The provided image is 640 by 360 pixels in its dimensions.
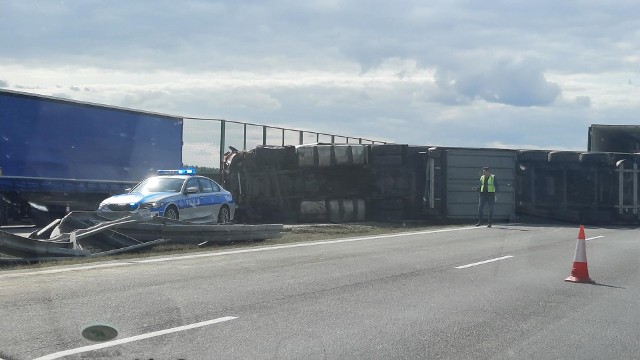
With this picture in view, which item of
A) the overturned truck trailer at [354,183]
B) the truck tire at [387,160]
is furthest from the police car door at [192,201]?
the truck tire at [387,160]

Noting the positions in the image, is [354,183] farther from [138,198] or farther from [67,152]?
[138,198]

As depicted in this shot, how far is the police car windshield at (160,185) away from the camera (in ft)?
67.6

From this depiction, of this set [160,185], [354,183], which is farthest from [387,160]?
[160,185]

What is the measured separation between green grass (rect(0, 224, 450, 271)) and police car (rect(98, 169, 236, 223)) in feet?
6.48

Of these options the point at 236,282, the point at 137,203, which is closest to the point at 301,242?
the point at 137,203

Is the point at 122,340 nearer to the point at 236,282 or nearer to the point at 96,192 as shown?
the point at 236,282

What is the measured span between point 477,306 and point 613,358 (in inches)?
101

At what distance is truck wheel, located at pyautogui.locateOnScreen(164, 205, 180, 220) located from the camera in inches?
776

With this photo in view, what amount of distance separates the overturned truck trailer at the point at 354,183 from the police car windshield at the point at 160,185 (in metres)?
5.59

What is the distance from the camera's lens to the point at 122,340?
7363 millimetres

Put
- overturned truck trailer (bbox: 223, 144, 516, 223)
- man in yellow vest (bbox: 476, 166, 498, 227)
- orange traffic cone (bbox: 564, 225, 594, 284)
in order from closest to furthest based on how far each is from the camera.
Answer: orange traffic cone (bbox: 564, 225, 594, 284), man in yellow vest (bbox: 476, 166, 498, 227), overturned truck trailer (bbox: 223, 144, 516, 223)

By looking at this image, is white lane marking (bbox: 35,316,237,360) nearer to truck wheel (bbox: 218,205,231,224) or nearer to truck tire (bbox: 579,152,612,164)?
truck wheel (bbox: 218,205,231,224)

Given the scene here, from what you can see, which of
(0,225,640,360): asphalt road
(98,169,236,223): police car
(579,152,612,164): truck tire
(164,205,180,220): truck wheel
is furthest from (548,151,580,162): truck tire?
(164,205,180,220): truck wheel

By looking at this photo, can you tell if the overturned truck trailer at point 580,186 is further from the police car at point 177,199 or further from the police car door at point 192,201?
the police car door at point 192,201
